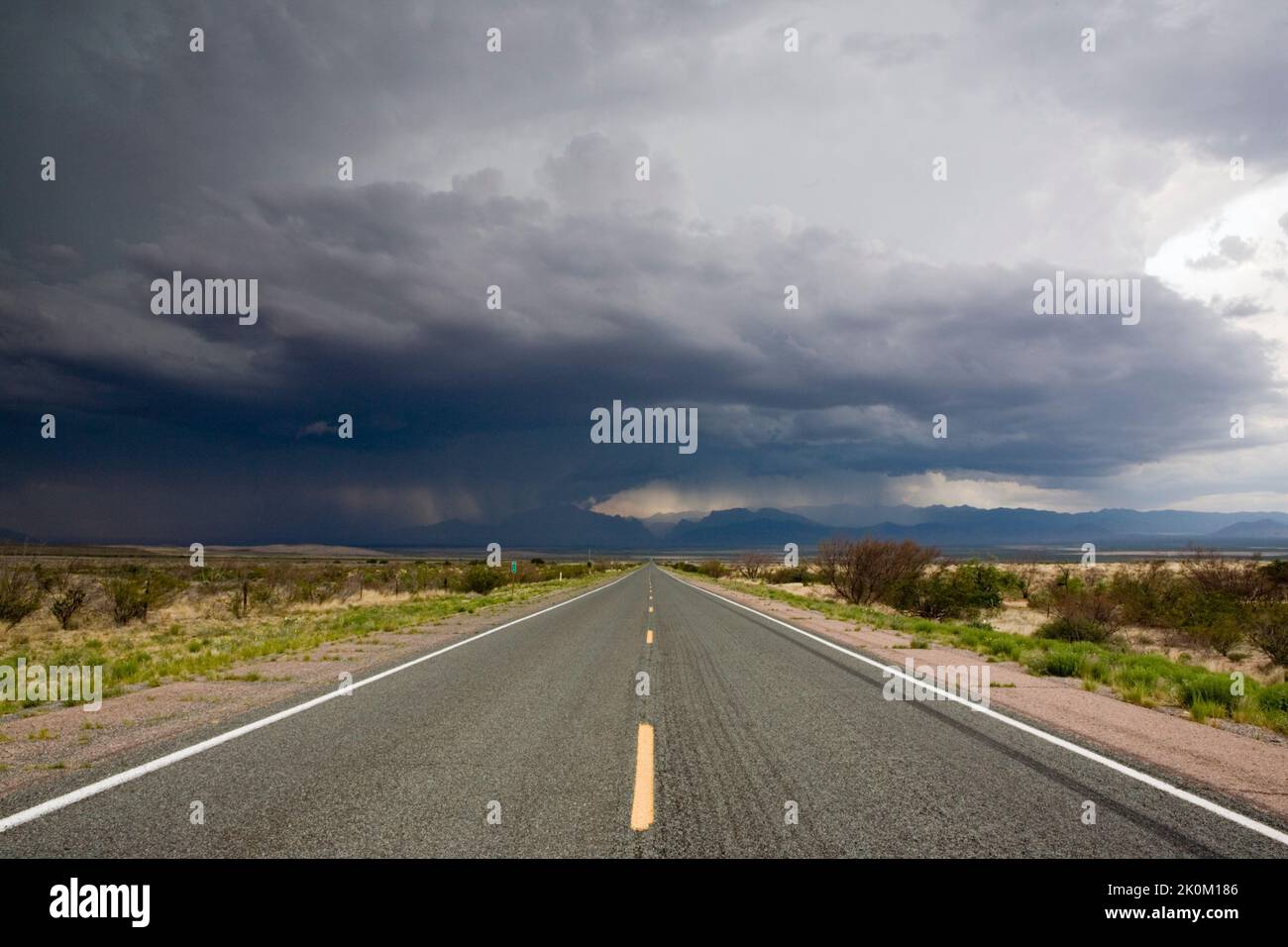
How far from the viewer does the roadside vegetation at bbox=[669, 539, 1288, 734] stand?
403 inches

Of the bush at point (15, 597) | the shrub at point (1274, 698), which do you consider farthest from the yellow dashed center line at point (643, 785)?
the bush at point (15, 597)

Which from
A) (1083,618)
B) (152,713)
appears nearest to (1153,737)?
(152,713)

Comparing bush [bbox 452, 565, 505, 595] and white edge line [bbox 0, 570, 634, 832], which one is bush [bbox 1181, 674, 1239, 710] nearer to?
white edge line [bbox 0, 570, 634, 832]

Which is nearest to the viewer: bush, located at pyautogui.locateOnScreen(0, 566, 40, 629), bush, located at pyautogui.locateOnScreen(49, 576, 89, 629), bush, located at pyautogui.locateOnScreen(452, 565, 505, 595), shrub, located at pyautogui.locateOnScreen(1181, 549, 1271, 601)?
bush, located at pyautogui.locateOnScreen(0, 566, 40, 629)

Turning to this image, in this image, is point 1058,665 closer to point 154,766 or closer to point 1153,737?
point 1153,737

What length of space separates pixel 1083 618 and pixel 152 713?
25291mm

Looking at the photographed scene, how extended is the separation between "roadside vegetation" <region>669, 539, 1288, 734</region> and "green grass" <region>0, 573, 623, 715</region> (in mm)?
13852

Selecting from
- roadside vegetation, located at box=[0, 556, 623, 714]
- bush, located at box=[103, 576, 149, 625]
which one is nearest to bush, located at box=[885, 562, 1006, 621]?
roadside vegetation, located at box=[0, 556, 623, 714]

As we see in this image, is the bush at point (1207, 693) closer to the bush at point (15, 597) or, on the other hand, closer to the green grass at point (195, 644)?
the green grass at point (195, 644)

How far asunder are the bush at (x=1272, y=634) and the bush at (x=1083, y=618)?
3.66 metres

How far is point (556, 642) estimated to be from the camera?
1550 cm

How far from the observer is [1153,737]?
7438 millimetres

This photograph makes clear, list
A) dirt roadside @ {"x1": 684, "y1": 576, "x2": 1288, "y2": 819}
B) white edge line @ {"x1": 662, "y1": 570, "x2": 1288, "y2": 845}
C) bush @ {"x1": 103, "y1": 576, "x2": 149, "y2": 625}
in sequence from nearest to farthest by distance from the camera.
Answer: white edge line @ {"x1": 662, "y1": 570, "x2": 1288, "y2": 845}, dirt roadside @ {"x1": 684, "y1": 576, "x2": 1288, "y2": 819}, bush @ {"x1": 103, "y1": 576, "x2": 149, "y2": 625}

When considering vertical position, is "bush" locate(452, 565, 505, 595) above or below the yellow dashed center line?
below
